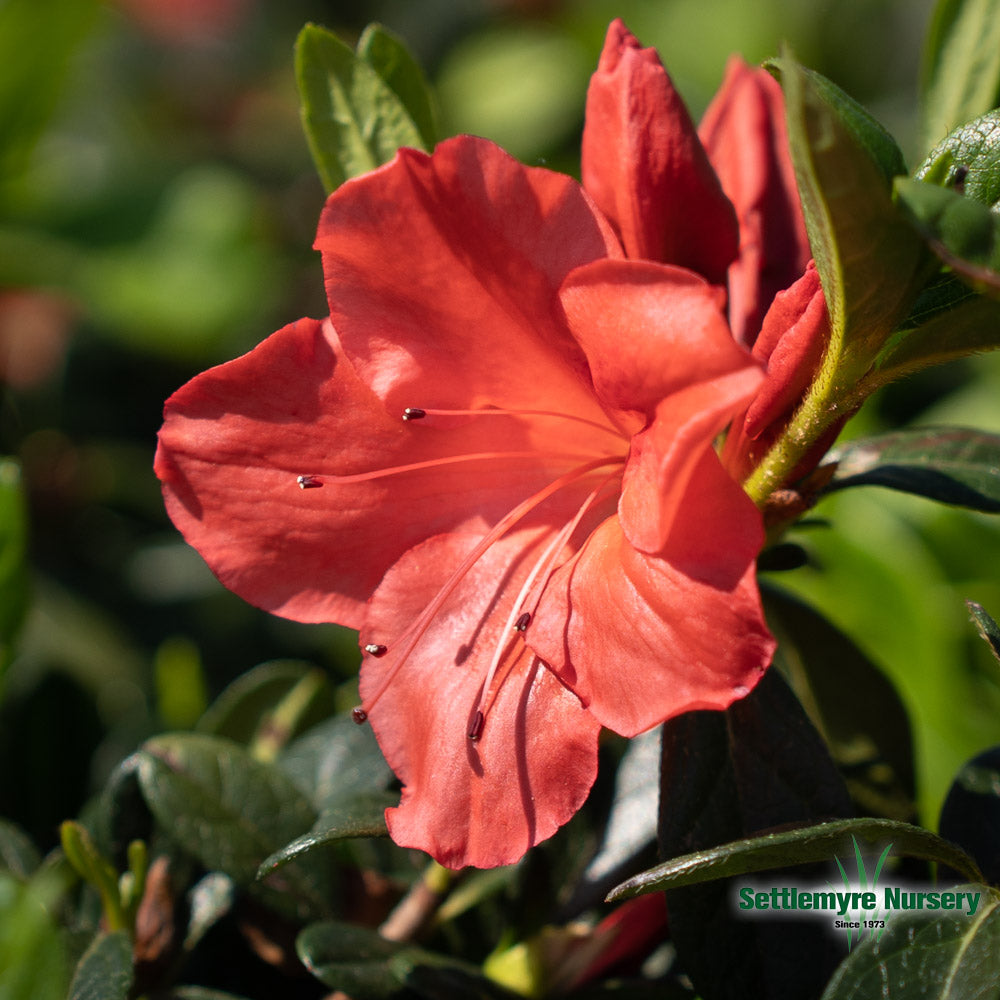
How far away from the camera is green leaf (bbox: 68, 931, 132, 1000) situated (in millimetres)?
→ 847

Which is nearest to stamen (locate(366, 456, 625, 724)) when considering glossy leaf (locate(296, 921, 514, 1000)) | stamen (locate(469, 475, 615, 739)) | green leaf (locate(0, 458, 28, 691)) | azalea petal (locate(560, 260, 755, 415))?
stamen (locate(469, 475, 615, 739))

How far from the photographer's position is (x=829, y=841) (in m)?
0.75

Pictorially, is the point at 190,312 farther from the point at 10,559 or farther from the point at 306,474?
the point at 306,474

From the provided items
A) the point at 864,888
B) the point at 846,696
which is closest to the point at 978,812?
the point at 864,888

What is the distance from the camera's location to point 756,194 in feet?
3.29

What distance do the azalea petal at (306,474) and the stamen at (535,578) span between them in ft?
0.23

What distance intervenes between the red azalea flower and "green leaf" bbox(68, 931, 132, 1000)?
26 cm

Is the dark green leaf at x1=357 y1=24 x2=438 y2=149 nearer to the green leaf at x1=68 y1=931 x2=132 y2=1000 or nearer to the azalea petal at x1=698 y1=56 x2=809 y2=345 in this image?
the azalea petal at x1=698 y1=56 x2=809 y2=345

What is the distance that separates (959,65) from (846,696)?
695 mm

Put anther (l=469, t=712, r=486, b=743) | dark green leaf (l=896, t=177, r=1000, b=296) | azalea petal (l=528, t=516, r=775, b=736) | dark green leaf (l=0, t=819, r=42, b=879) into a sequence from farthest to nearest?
1. dark green leaf (l=0, t=819, r=42, b=879)
2. anther (l=469, t=712, r=486, b=743)
3. azalea petal (l=528, t=516, r=775, b=736)
4. dark green leaf (l=896, t=177, r=1000, b=296)

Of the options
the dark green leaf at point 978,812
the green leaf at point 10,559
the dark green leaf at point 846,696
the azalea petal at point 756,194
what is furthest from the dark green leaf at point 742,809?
the green leaf at point 10,559

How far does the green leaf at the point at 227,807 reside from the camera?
1006mm

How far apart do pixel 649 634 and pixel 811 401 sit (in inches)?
8.4

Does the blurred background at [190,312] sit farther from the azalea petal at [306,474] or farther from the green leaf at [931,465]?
the azalea petal at [306,474]
